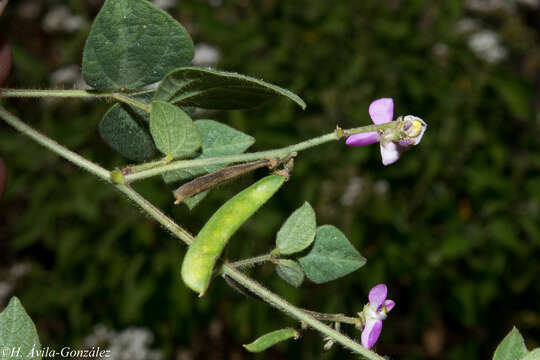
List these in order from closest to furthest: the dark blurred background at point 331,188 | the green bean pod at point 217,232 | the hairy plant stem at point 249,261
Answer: the green bean pod at point 217,232
the hairy plant stem at point 249,261
the dark blurred background at point 331,188

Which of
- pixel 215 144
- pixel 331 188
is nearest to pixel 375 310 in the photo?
pixel 215 144

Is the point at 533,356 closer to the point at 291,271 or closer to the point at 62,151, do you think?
the point at 291,271

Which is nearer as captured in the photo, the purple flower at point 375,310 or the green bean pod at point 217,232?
the green bean pod at point 217,232

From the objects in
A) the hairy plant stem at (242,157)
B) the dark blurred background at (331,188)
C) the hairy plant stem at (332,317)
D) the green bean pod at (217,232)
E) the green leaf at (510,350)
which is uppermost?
the hairy plant stem at (242,157)

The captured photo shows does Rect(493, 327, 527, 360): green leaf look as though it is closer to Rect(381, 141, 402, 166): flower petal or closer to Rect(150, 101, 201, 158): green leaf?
Rect(381, 141, 402, 166): flower petal

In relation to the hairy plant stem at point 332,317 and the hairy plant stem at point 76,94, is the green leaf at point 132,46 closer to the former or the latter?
the hairy plant stem at point 76,94

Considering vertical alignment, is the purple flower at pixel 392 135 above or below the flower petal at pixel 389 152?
above

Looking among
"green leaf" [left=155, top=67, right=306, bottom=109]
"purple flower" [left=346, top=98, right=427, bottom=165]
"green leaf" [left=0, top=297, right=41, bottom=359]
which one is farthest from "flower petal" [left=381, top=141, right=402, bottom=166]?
"green leaf" [left=0, top=297, right=41, bottom=359]

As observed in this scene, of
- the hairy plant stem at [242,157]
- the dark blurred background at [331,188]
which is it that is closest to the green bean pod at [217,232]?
the hairy plant stem at [242,157]
